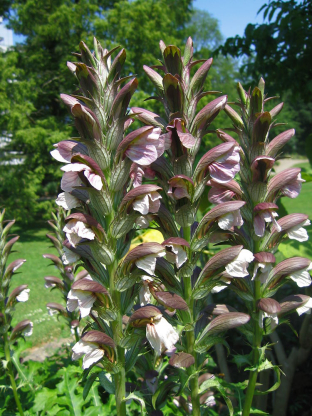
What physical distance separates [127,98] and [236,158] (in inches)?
20.5

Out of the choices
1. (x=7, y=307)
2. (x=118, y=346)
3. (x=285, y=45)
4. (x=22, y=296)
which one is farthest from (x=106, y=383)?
(x=285, y=45)

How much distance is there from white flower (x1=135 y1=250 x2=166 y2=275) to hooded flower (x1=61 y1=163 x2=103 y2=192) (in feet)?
1.12

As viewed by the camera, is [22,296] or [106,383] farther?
[22,296]

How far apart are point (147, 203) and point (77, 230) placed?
29cm

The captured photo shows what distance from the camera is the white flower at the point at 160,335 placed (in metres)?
1.30

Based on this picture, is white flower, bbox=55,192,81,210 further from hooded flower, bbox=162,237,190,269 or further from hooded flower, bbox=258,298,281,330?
hooded flower, bbox=258,298,281,330

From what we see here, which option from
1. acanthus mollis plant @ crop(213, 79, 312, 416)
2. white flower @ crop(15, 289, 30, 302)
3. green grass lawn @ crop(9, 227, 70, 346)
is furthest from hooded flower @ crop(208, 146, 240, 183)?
white flower @ crop(15, 289, 30, 302)

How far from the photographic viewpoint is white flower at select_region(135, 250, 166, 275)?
136cm

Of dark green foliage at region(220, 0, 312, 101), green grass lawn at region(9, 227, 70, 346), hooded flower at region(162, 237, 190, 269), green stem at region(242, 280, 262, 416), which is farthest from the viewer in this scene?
green grass lawn at region(9, 227, 70, 346)

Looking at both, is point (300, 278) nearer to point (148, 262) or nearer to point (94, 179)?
point (148, 262)

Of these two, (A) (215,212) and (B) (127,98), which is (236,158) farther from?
(B) (127,98)

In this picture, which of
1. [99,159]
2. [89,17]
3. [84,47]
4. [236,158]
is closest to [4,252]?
[99,159]

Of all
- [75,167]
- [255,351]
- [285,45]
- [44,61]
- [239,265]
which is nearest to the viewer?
[75,167]

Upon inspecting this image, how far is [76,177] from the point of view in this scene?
138 cm
